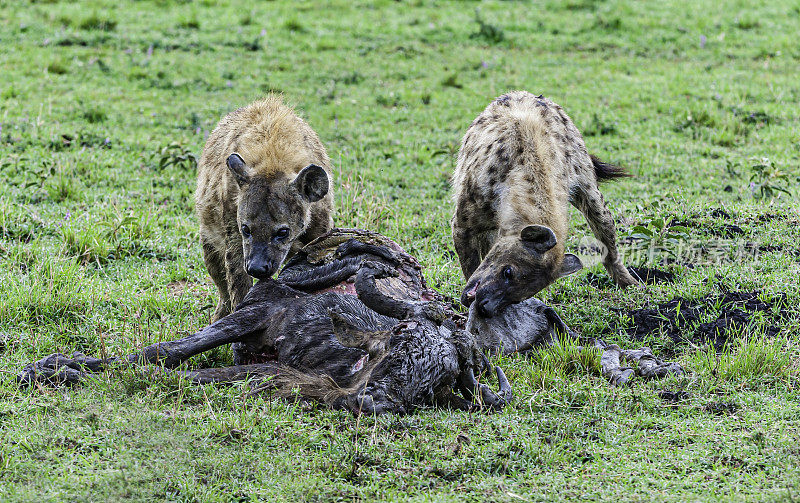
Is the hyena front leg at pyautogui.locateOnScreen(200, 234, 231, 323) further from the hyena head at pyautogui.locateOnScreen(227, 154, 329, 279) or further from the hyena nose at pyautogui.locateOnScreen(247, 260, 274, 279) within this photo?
the hyena nose at pyautogui.locateOnScreen(247, 260, 274, 279)

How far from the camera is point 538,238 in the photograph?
4723 mm

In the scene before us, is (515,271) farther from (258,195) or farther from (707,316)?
(258,195)

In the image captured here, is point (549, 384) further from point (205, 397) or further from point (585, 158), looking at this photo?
point (585, 158)

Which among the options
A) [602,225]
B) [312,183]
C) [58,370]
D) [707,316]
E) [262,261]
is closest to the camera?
[58,370]

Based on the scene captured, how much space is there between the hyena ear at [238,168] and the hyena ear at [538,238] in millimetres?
1604

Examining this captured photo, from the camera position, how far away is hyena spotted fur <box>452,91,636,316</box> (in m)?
4.75

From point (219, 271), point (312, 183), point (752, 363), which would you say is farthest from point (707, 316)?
point (219, 271)

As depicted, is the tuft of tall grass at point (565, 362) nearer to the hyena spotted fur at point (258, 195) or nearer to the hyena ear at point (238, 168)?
the hyena spotted fur at point (258, 195)

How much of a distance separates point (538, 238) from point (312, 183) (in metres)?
1.33

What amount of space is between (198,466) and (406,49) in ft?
30.7

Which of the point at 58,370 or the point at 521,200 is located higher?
the point at 521,200

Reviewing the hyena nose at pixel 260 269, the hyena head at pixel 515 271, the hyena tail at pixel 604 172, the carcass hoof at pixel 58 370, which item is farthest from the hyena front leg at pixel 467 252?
the carcass hoof at pixel 58 370

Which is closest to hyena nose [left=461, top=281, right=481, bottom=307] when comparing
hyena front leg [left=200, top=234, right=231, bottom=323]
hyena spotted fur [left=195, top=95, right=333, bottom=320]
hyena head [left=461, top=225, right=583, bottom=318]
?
hyena head [left=461, top=225, right=583, bottom=318]

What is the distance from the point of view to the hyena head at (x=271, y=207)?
4.62 metres
